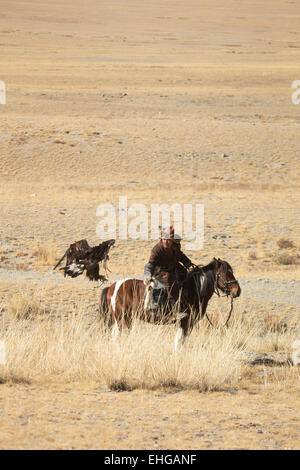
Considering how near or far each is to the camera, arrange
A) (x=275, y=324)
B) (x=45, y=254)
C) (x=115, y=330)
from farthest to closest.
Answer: (x=45, y=254), (x=275, y=324), (x=115, y=330)

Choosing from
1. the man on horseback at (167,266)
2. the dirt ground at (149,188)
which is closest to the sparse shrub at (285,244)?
the dirt ground at (149,188)

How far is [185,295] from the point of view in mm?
10516

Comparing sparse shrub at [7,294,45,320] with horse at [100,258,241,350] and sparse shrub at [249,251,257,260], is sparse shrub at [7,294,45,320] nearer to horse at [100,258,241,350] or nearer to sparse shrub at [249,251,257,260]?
horse at [100,258,241,350]

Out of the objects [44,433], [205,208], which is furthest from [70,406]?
[205,208]

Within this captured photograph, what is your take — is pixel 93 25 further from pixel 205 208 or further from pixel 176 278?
pixel 176 278

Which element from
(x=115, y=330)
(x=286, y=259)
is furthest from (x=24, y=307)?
(x=286, y=259)

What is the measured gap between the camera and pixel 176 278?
10445 millimetres

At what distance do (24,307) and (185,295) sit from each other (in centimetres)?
409

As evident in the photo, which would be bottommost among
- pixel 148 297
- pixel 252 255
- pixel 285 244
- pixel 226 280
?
pixel 148 297

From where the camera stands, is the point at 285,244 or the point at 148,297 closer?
the point at 148,297

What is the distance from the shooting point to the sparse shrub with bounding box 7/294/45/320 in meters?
13.4

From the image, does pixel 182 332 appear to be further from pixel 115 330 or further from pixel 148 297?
pixel 115 330

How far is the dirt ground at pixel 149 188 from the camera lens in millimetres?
7867

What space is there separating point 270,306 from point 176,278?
4.51m
